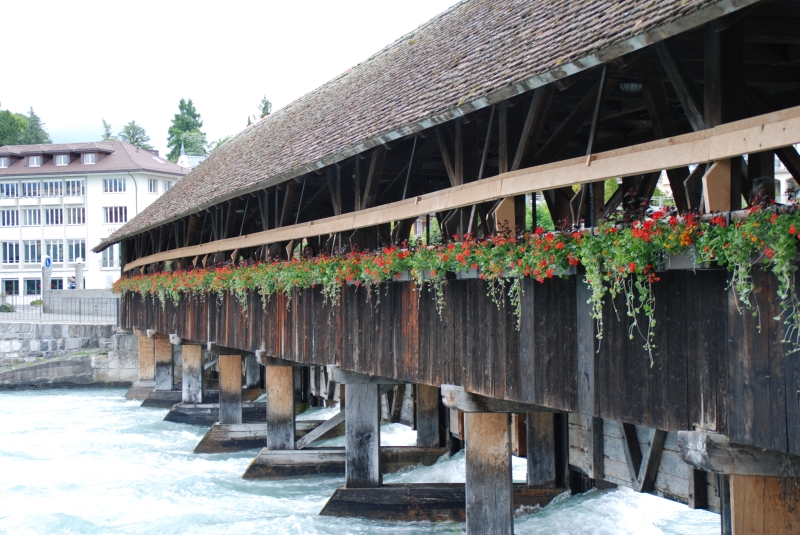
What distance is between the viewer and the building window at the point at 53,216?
47219 millimetres

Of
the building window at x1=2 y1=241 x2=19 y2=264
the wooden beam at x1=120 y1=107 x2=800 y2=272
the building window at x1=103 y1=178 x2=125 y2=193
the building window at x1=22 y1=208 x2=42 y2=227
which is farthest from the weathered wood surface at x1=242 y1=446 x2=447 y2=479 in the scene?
the building window at x1=2 y1=241 x2=19 y2=264

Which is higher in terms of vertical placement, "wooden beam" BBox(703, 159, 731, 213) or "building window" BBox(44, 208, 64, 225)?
"building window" BBox(44, 208, 64, 225)

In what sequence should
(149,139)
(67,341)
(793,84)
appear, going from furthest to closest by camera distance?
(149,139), (67,341), (793,84)

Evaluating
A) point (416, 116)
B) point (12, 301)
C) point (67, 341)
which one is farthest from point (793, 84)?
point (12, 301)

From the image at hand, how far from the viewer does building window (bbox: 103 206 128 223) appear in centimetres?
4616

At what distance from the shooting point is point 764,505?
4246mm

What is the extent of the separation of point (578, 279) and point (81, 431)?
47.2 feet

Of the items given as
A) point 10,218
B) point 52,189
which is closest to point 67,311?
point 52,189

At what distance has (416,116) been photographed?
656 centimetres

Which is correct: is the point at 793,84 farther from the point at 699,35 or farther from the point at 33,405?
the point at 33,405

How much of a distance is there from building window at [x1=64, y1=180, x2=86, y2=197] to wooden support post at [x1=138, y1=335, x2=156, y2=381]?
27.6 m

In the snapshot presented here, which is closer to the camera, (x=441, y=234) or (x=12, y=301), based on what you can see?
(x=441, y=234)

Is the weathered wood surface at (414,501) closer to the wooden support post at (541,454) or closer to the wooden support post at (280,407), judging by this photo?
the wooden support post at (541,454)

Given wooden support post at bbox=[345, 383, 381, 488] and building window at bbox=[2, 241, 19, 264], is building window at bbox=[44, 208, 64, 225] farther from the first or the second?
wooden support post at bbox=[345, 383, 381, 488]
